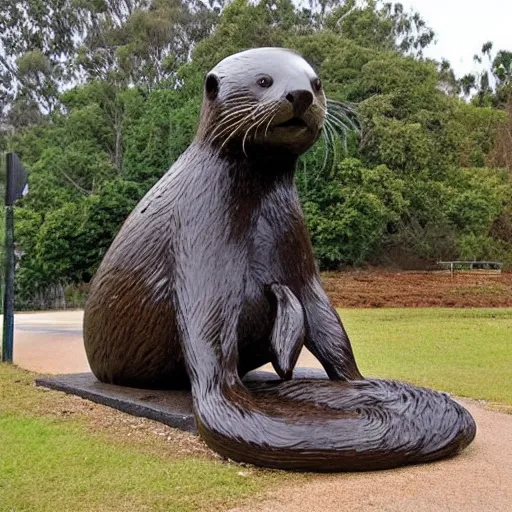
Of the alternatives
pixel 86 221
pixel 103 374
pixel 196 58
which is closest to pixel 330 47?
pixel 196 58

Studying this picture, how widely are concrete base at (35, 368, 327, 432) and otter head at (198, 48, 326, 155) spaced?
1309 millimetres

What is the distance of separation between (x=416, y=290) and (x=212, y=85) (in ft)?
50.3

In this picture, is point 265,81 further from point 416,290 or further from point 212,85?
point 416,290

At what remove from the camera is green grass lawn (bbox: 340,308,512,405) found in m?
6.62

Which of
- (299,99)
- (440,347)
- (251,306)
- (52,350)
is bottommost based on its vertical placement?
(440,347)

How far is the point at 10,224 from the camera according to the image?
22.6 feet

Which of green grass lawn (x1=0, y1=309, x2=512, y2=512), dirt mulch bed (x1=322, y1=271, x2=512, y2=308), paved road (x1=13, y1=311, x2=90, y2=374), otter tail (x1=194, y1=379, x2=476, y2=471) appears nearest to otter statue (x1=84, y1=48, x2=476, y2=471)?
otter tail (x1=194, y1=379, x2=476, y2=471)

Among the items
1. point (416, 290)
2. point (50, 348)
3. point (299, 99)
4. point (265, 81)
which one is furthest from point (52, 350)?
point (416, 290)

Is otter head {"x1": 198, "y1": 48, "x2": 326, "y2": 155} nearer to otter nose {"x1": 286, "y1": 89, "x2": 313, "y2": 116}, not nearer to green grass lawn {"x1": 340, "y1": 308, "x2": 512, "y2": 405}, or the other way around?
otter nose {"x1": 286, "y1": 89, "x2": 313, "y2": 116}

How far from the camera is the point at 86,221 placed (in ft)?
64.8

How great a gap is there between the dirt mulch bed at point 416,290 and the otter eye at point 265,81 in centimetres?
1388

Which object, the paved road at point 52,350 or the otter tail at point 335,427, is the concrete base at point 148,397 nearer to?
the otter tail at point 335,427

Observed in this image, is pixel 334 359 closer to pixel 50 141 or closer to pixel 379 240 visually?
pixel 379 240

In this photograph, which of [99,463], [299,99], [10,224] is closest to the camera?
[99,463]
